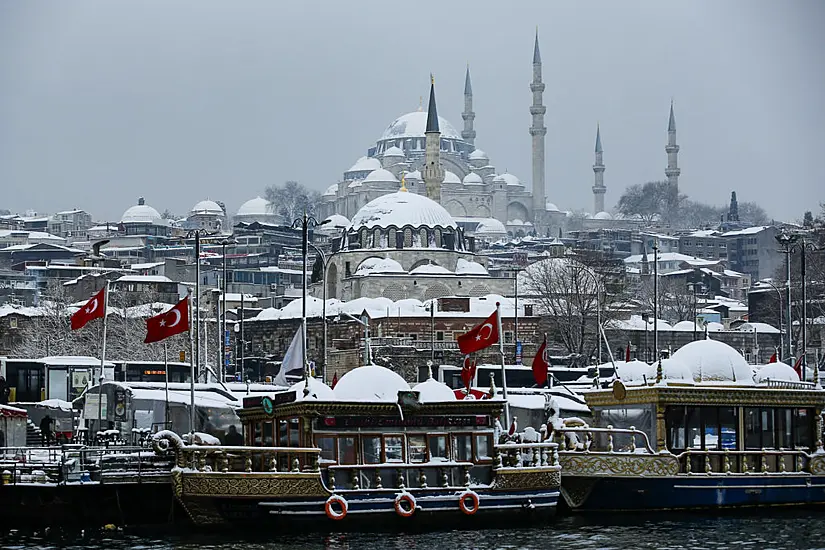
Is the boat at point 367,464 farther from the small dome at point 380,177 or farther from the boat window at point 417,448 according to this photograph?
the small dome at point 380,177

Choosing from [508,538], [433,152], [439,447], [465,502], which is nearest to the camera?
[508,538]

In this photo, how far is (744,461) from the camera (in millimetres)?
23859

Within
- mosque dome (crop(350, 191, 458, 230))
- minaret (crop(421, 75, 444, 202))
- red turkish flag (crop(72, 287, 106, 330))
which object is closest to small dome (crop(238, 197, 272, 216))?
minaret (crop(421, 75, 444, 202))

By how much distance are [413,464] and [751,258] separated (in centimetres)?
11292

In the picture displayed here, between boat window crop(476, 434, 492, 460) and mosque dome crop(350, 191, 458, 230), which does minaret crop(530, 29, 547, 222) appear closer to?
mosque dome crop(350, 191, 458, 230)

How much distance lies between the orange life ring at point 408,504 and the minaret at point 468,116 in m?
139

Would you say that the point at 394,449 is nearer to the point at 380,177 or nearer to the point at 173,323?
the point at 173,323

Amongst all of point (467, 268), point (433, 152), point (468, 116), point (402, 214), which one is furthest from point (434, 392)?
point (468, 116)

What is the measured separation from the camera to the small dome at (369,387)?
70.5 ft

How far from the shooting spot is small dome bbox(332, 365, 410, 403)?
21500mm

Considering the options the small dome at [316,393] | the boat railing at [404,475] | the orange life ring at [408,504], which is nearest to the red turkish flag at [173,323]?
the small dome at [316,393]

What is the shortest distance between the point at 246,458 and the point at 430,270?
168 ft

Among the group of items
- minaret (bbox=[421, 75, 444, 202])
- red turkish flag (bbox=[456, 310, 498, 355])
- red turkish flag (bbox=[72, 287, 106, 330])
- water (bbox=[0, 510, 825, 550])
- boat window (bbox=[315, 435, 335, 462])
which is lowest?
water (bbox=[0, 510, 825, 550])

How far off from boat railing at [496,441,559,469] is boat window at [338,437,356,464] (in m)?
2.08
